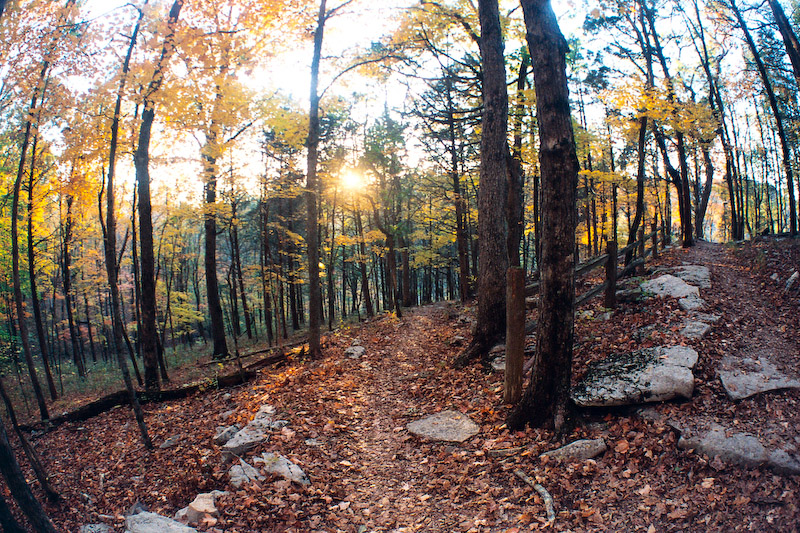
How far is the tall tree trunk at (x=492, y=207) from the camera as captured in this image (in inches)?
284

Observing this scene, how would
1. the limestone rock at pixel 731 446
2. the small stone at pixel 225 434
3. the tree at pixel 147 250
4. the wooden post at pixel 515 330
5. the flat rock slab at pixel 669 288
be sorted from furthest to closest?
the tree at pixel 147 250
the flat rock slab at pixel 669 288
the small stone at pixel 225 434
the wooden post at pixel 515 330
the limestone rock at pixel 731 446

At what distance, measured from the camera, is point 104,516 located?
442 centimetres

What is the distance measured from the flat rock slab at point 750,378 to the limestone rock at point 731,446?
2.51ft

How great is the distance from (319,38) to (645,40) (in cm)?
1303

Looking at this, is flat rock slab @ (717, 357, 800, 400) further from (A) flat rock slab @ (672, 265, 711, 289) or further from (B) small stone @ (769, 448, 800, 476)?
(A) flat rock slab @ (672, 265, 711, 289)

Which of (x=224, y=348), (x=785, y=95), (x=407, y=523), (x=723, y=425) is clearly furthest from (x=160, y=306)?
(x=785, y=95)

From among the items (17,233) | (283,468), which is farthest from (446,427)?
(17,233)

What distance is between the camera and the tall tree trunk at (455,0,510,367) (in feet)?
23.7

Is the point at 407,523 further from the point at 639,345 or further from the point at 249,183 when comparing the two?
the point at 249,183

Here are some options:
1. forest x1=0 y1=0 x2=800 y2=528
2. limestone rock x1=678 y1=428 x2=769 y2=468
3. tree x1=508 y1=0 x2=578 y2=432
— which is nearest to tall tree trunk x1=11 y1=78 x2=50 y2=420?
forest x1=0 y1=0 x2=800 y2=528

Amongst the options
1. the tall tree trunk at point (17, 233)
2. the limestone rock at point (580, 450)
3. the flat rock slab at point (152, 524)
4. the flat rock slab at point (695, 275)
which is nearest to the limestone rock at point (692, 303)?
the flat rock slab at point (695, 275)

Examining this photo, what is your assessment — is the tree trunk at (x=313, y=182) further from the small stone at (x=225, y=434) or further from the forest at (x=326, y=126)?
the small stone at (x=225, y=434)

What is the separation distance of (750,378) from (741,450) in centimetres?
145

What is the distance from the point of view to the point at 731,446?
346cm
